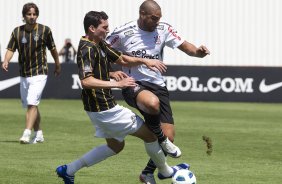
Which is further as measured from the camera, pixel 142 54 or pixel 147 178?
pixel 142 54

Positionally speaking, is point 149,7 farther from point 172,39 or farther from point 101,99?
point 101,99

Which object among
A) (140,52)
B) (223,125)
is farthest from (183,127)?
(140,52)

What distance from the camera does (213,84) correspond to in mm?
28297

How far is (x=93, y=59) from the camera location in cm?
980

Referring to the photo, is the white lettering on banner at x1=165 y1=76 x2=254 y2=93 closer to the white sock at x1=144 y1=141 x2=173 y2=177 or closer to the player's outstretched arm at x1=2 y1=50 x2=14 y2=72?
the player's outstretched arm at x1=2 y1=50 x2=14 y2=72

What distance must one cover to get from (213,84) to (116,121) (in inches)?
730

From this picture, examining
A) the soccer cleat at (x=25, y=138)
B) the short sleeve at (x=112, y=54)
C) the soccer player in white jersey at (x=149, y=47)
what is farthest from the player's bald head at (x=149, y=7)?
the soccer cleat at (x=25, y=138)

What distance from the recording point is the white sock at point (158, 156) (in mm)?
10305

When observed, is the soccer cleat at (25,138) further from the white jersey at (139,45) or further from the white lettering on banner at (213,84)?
the white lettering on banner at (213,84)

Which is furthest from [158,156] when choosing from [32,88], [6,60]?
[6,60]

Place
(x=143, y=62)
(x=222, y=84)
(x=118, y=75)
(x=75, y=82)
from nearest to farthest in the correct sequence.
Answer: (x=118, y=75) → (x=143, y=62) → (x=75, y=82) → (x=222, y=84)

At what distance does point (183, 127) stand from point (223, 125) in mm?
1101

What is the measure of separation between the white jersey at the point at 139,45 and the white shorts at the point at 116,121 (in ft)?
4.45

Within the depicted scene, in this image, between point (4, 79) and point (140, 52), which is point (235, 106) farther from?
point (140, 52)
